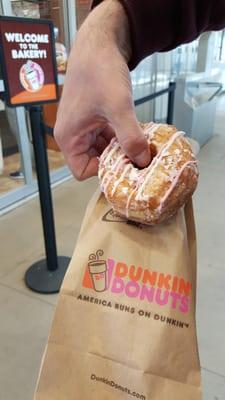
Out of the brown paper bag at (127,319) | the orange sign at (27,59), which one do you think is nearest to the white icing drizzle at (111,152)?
the brown paper bag at (127,319)

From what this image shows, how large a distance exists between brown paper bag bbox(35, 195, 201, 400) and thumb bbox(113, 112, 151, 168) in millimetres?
147

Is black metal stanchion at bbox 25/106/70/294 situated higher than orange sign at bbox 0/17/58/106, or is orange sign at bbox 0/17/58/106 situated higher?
orange sign at bbox 0/17/58/106

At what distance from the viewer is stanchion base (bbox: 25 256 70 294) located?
5.54 ft

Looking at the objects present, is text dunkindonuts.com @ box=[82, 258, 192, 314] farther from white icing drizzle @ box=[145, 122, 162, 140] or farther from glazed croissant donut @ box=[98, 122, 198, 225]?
white icing drizzle @ box=[145, 122, 162, 140]

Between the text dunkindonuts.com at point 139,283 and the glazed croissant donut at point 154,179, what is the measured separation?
10 cm

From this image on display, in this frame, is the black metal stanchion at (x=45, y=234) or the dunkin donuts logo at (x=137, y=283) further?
the black metal stanchion at (x=45, y=234)

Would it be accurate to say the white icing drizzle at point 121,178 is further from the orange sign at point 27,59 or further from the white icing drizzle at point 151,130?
the orange sign at point 27,59

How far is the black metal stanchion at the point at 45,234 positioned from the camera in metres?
1.49

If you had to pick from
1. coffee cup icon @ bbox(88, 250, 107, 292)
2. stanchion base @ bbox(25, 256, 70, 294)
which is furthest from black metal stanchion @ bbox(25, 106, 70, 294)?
coffee cup icon @ bbox(88, 250, 107, 292)

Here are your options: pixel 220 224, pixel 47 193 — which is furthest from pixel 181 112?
pixel 47 193

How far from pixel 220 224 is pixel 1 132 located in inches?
86.6

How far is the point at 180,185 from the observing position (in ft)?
1.85

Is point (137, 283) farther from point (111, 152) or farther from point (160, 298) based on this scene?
point (111, 152)

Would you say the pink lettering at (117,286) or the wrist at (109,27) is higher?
the wrist at (109,27)
